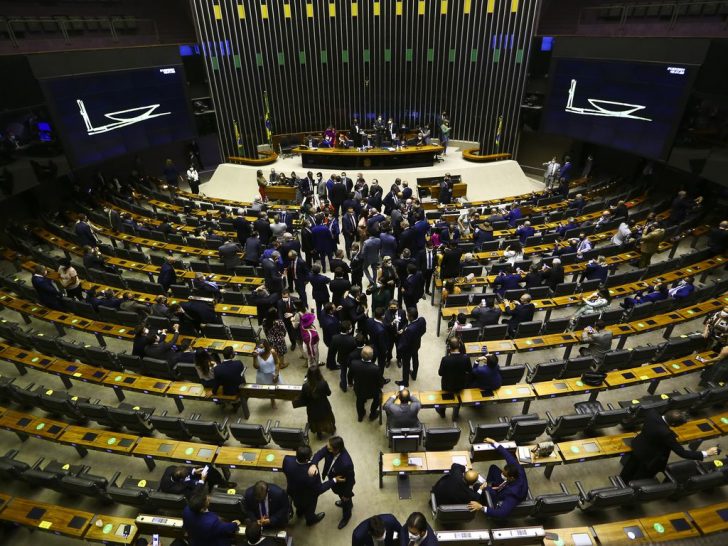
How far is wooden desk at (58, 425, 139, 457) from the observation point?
5367 mm

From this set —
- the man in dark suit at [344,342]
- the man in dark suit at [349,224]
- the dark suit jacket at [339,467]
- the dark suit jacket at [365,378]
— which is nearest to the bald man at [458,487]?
the dark suit jacket at [339,467]

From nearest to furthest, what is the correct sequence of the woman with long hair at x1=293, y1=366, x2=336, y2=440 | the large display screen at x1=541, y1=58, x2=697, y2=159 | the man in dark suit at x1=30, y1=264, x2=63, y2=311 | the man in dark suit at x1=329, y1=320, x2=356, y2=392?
the woman with long hair at x1=293, y1=366, x2=336, y2=440, the man in dark suit at x1=329, y1=320, x2=356, y2=392, the man in dark suit at x1=30, y1=264, x2=63, y2=311, the large display screen at x1=541, y1=58, x2=697, y2=159

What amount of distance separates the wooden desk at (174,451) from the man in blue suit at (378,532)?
2272mm

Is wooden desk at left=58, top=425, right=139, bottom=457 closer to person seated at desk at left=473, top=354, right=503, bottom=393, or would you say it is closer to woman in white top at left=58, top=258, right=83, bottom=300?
woman in white top at left=58, top=258, right=83, bottom=300

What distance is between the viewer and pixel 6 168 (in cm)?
1030

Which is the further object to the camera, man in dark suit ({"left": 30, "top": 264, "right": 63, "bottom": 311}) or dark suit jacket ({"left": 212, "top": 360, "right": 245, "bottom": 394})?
man in dark suit ({"left": 30, "top": 264, "right": 63, "bottom": 311})

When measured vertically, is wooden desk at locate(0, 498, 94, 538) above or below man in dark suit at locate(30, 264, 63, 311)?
below

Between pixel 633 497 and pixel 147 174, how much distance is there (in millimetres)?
18187

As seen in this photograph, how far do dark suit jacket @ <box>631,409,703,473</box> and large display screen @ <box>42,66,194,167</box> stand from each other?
588 inches

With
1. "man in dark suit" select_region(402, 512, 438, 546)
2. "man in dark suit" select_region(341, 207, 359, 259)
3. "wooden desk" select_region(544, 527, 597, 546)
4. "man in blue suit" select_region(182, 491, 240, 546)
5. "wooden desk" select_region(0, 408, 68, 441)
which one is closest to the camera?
"man in dark suit" select_region(402, 512, 438, 546)

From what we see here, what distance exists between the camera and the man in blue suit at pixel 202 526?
152 inches

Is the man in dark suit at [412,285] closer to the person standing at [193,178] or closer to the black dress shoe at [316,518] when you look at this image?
the black dress shoe at [316,518]

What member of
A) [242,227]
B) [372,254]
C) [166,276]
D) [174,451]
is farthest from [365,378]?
[242,227]

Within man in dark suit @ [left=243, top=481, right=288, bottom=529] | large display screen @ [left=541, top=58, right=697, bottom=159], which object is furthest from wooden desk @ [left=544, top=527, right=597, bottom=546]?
large display screen @ [left=541, top=58, right=697, bottom=159]
